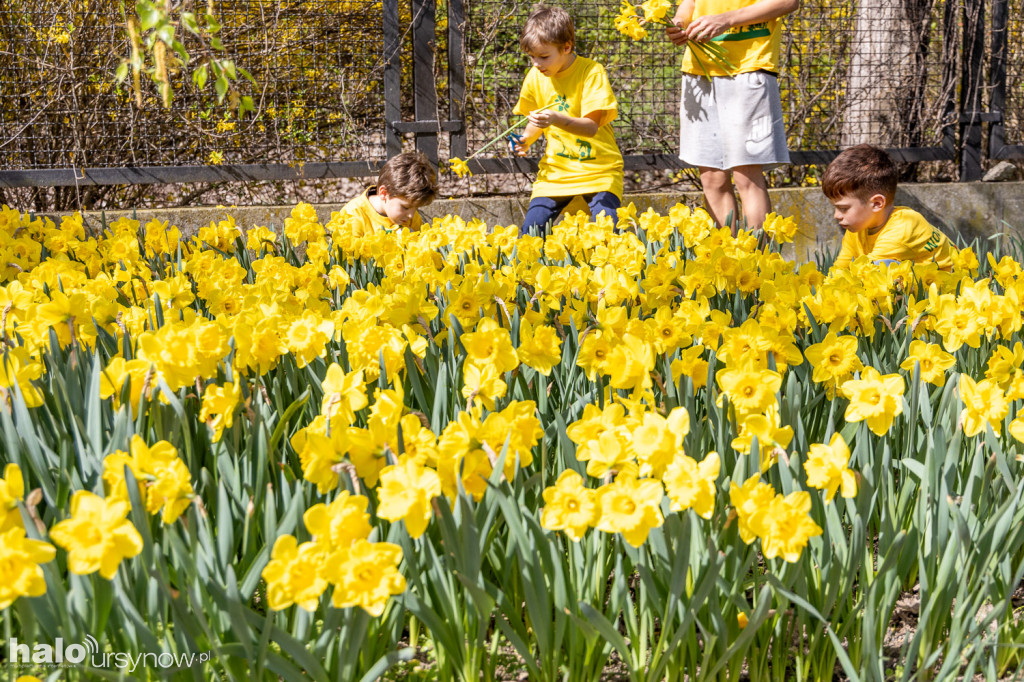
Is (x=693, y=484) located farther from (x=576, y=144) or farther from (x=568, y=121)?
(x=576, y=144)

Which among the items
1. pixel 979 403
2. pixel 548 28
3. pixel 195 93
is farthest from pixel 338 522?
pixel 195 93

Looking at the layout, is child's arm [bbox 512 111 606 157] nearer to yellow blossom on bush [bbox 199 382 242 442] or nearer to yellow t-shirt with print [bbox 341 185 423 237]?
yellow t-shirt with print [bbox 341 185 423 237]

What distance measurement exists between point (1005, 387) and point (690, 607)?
2.89 ft

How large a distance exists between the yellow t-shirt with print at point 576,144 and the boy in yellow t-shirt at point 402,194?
0.80m

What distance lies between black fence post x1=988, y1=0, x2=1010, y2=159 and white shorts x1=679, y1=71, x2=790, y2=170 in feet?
8.44

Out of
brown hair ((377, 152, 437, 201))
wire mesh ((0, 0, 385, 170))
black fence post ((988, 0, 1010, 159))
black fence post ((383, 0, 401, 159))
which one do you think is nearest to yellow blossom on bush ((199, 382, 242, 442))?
brown hair ((377, 152, 437, 201))

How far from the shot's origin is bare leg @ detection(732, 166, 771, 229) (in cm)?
412

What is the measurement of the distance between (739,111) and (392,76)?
2.19 metres

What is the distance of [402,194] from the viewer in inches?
157

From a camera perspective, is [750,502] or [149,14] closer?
[750,502]

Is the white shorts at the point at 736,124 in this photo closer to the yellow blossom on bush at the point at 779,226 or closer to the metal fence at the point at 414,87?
the yellow blossom on bush at the point at 779,226

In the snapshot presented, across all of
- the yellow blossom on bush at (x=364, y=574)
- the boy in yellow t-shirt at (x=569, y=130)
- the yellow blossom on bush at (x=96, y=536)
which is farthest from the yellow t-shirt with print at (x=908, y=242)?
the yellow blossom on bush at (x=96, y=536)

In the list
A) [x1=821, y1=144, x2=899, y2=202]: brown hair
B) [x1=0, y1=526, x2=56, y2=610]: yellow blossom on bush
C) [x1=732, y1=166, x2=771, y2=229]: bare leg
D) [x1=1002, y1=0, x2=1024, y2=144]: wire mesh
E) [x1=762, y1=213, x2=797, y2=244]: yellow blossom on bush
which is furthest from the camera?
[x1=1002, y1=0, x2=1024, y2=144]: wire mesh

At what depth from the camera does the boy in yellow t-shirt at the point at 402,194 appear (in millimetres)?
3971
